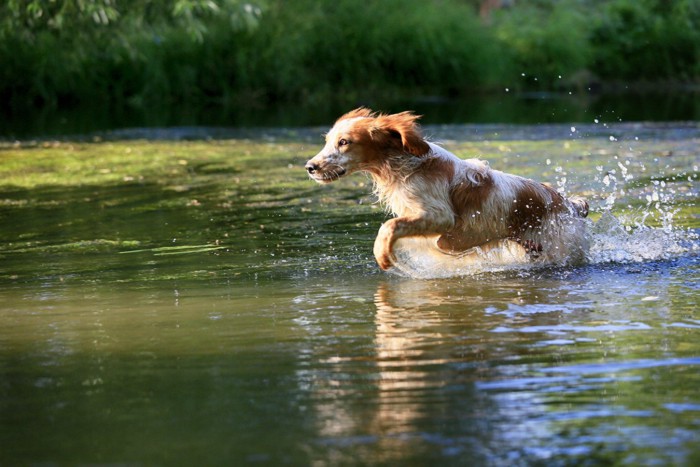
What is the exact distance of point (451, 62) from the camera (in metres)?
31.2

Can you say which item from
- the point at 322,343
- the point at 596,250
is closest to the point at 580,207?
the point at 596,250

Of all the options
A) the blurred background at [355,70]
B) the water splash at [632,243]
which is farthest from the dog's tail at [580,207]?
the blurred background at [355,70]

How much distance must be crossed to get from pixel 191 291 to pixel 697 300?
304 centimetres

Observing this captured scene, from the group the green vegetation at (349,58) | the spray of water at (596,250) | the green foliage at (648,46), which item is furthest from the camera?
the green foliage at (648,46)

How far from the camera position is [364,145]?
7.77 meters

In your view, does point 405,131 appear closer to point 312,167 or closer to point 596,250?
point 312,167

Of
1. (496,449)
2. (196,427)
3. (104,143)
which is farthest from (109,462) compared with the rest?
(104,143)

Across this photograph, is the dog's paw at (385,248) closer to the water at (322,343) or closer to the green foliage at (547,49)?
the water at (322,343)

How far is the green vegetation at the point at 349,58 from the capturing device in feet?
91.9

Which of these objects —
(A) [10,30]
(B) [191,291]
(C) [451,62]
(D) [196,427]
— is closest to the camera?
(D) [196,427]

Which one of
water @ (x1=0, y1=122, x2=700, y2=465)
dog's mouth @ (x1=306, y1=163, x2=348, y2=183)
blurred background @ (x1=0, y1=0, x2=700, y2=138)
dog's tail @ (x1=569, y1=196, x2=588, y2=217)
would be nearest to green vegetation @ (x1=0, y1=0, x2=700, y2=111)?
blurred background @ (x1=0, y1=0, x2=700, y2=138)

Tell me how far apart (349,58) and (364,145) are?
2305 cm

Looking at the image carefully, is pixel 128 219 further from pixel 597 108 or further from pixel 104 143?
pixel 597 108

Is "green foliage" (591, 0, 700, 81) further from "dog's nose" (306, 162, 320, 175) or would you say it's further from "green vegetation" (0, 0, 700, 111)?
"dog's nose" (306, 162, 320, 175)
